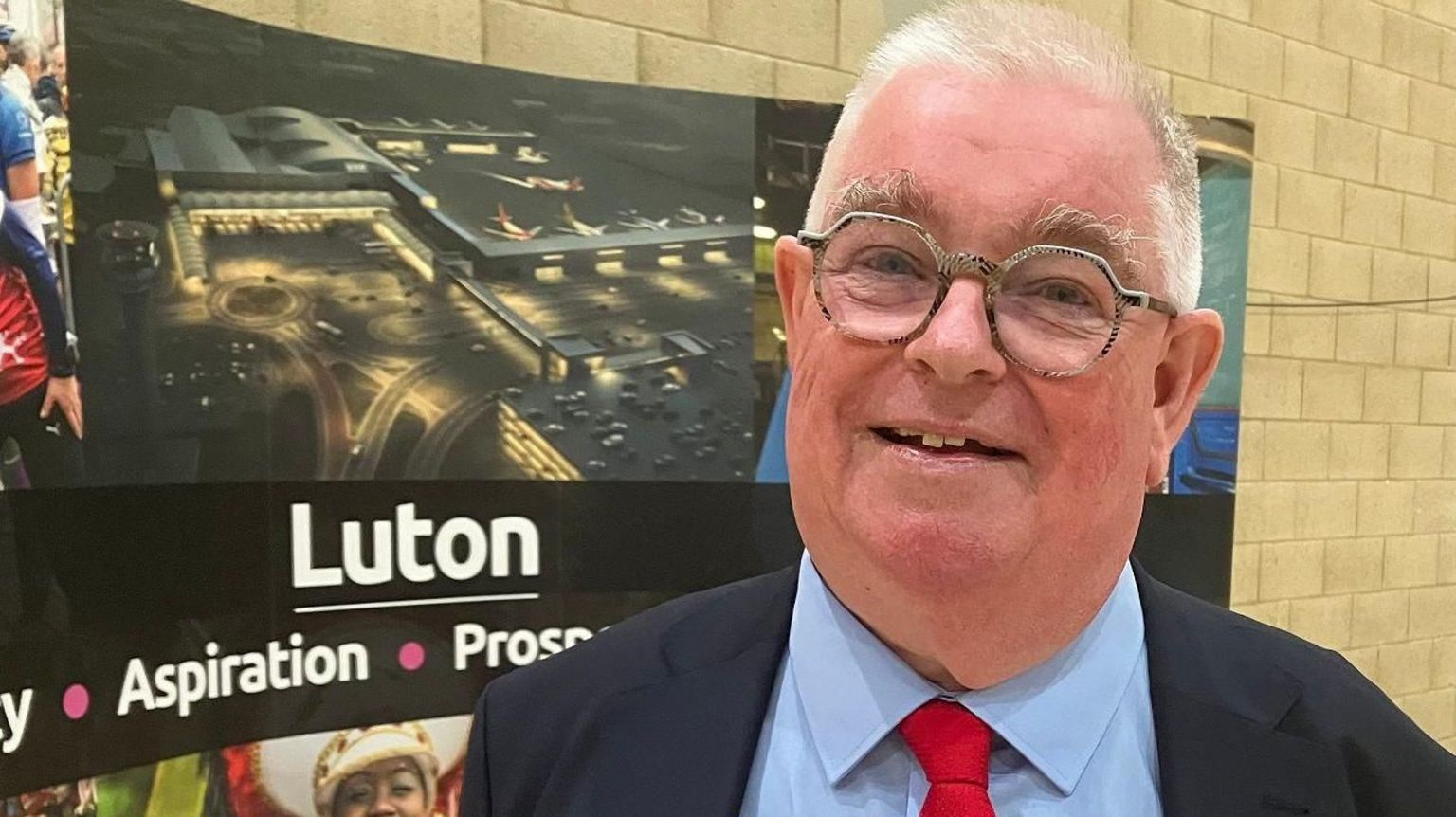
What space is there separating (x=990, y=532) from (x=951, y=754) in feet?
0.65

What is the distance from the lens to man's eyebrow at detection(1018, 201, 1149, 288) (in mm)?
750

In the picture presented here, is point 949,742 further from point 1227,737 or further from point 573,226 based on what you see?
point 573,226

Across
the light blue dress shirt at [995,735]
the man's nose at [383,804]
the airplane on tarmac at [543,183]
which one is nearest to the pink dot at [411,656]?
the man's nose at [383,804]

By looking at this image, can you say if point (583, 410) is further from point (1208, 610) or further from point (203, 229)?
point (1208, 610)

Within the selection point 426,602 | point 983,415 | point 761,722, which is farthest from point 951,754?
point 426,602

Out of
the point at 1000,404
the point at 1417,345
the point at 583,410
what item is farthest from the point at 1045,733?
the point at 1417,345

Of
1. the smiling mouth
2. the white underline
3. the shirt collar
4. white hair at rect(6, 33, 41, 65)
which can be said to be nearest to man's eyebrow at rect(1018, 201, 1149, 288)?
the smiling mouth

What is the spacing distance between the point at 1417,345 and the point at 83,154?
3737 millimetres

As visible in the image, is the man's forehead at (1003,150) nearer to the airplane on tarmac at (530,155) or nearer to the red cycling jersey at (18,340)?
the airplane on tarmac at (530,155)

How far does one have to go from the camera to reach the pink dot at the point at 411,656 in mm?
1659

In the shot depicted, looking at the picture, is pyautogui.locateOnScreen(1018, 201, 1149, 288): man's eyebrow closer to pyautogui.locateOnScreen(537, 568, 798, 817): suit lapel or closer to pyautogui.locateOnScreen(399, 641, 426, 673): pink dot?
pyautogui.locateOnScreen(537, 568, 798, 817): suit lapel

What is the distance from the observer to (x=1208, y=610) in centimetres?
101

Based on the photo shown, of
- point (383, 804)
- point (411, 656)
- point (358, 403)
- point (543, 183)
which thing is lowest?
point (383, 804)

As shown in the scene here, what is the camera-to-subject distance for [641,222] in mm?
1824
